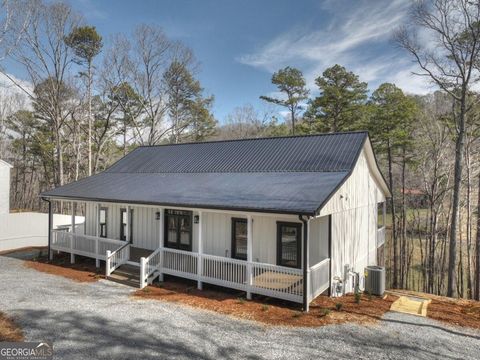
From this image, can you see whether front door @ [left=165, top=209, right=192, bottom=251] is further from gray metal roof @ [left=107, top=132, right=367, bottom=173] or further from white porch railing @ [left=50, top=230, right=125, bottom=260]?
gray metal roof @ [left=107, top=132, right=367, bottom=173]

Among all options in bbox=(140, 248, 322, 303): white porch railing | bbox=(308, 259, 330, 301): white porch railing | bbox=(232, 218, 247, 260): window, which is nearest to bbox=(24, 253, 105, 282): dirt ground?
bbox=(140, 248, 322, 303): white porch railing

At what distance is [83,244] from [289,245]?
953cm

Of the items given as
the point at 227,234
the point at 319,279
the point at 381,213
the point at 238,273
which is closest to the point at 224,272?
the point at 238,273

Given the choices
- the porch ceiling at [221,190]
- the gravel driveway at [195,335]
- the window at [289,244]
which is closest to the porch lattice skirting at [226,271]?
the window at [289,244]

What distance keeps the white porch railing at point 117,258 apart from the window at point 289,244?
20.3 ft

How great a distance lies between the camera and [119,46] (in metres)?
27.0

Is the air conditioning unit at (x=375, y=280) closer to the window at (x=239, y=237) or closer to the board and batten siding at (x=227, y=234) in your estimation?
the board and batten siding at (x=227, y=234)

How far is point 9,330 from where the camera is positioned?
727 centimetres

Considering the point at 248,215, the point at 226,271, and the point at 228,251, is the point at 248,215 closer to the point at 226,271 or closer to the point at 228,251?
the point at 226,271

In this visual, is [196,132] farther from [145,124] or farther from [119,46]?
[119,46]

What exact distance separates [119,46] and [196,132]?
418 inches

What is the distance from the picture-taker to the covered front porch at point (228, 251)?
9.41 m

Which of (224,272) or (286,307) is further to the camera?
(224,272)

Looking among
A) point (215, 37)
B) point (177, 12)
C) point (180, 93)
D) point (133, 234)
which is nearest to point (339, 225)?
point (133, 234)
